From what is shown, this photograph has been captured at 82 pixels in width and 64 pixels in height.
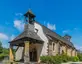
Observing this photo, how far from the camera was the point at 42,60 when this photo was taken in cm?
2891

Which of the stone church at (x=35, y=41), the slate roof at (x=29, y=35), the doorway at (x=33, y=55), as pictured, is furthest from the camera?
the doorway at (x=33, y=55)

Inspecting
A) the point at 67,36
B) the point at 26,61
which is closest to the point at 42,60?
the point at 26,61

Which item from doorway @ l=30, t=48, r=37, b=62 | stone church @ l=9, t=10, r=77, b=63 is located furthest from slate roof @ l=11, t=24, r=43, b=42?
doorway @ l=30, t=48, r=37, b=62

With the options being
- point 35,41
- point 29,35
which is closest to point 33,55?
point 35,41

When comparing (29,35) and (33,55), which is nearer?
(29,35)

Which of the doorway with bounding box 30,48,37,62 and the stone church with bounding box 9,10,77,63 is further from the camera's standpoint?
the doorway with bounding box 30,48,37,62

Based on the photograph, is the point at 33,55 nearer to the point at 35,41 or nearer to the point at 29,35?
the point at 35,41

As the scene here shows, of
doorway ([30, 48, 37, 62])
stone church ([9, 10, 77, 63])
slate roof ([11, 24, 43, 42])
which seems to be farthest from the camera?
doorway ([30, 48, 37, 62])

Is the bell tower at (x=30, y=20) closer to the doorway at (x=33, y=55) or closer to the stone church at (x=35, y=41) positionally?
the stone church at (x=35, y=41)

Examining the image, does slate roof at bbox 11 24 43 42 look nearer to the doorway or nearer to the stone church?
the stone church

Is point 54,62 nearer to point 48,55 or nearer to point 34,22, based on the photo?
point 48,55

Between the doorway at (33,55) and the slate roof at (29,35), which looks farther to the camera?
the doorway at (33,55)

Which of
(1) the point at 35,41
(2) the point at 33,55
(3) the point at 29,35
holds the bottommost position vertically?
(2) the point at 33,55

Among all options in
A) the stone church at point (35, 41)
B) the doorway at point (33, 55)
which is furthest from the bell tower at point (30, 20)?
the doorway at point (33, 55)
